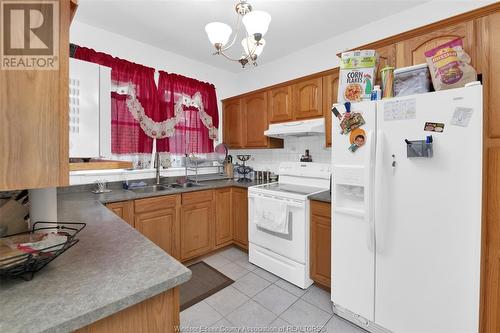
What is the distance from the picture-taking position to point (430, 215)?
4.51 feet

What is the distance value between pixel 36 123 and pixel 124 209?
5.86 ft

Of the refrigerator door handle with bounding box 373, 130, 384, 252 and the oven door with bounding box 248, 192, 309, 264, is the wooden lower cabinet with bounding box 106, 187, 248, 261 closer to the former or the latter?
the oven door with bounding box 248, 192, 309, 264

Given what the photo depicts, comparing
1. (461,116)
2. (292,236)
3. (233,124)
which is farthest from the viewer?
(233,124)

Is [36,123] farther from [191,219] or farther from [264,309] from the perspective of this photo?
[191,219]

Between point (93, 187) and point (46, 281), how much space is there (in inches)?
79.7

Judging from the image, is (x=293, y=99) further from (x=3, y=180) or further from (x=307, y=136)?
(x=3, y=180)

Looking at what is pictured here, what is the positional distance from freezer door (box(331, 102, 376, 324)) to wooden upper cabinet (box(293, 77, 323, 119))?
0.80 meters

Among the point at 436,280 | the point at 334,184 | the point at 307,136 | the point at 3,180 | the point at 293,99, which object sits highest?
the point at 293,99

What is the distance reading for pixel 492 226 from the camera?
1369mm

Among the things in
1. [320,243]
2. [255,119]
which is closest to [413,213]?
[320,243]

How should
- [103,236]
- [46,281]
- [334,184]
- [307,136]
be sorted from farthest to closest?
[307,136] → [334,184] → [103,236] → [46,281]

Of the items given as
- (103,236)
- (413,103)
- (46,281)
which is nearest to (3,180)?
(46,281)

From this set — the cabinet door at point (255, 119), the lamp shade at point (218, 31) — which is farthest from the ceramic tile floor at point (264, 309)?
the lamp shade at point (218, 31)

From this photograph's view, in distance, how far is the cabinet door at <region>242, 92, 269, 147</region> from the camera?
305cm
